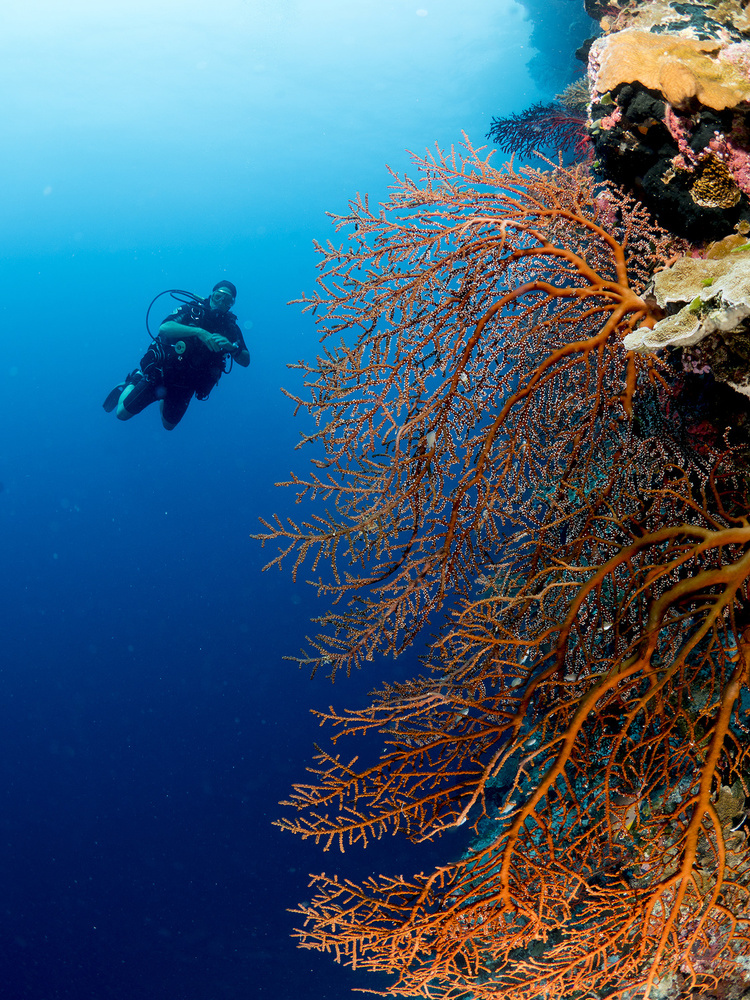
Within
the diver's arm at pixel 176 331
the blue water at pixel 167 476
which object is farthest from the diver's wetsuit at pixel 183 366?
the blue water at pixel 167 476

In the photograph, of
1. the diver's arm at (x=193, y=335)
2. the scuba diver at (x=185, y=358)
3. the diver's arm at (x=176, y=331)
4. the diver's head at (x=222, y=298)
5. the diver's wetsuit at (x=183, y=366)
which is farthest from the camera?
the diver's head at (x=222, y=298)

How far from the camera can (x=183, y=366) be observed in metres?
9.45

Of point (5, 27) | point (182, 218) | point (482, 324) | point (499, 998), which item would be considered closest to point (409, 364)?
point (482, 324)

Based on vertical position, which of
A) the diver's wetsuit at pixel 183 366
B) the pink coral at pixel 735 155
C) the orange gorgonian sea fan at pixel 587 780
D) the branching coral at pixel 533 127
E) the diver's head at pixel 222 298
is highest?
the branching coral at pixel 533 127

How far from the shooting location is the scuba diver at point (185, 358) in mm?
9141

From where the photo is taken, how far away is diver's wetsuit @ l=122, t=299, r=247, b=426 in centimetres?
930

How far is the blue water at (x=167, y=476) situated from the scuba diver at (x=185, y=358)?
5.16 meters

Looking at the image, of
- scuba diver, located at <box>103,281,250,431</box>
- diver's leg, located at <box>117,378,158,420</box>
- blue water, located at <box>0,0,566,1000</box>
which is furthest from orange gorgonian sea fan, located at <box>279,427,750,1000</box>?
diver's leg, located at <box>117,378,158,420</box>

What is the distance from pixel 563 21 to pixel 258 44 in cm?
2934

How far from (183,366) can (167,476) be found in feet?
181

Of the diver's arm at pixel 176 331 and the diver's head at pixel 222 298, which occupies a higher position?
the diver's head at pixel 222 298

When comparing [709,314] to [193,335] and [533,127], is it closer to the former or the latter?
[193,335]

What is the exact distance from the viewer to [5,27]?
3800 cm

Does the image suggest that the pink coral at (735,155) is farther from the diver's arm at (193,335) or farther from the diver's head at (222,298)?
the diver's head at (222,298)
